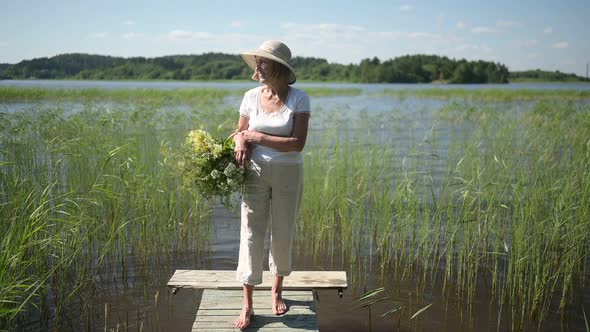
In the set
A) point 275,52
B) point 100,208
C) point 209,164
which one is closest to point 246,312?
point 209,164

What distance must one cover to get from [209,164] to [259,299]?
47.6 inches

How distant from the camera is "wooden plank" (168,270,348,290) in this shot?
13.6 ft

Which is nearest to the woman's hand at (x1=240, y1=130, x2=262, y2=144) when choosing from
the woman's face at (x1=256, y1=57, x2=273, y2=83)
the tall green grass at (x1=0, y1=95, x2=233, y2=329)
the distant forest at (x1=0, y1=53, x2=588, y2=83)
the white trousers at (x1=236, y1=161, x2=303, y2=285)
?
the white trousers at (x1=236, y1=161, x2=303, y2=285)

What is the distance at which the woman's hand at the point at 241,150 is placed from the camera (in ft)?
10.8

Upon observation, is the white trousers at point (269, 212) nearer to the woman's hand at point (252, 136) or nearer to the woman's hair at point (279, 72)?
the woman's hand at point (252, 136)

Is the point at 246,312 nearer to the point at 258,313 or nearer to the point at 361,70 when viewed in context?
the point at 258,313

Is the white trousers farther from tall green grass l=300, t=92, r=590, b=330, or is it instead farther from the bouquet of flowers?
tall green grass l=300, t=92, r=590, b=330

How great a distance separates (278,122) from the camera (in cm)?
324

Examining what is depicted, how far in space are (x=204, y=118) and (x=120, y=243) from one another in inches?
247

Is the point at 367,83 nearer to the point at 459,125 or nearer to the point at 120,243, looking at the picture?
the point at 459,125

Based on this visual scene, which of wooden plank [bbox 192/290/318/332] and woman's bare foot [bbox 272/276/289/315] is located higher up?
woman's bare foot [bbox 272/276/289/315]

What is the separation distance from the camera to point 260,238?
3441mm

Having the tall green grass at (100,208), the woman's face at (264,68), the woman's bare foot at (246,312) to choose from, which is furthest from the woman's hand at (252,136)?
the tall green grass at (100,208)

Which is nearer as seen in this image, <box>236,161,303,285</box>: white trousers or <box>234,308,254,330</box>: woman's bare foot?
<box>236,161,303,285</box>: white trousers
